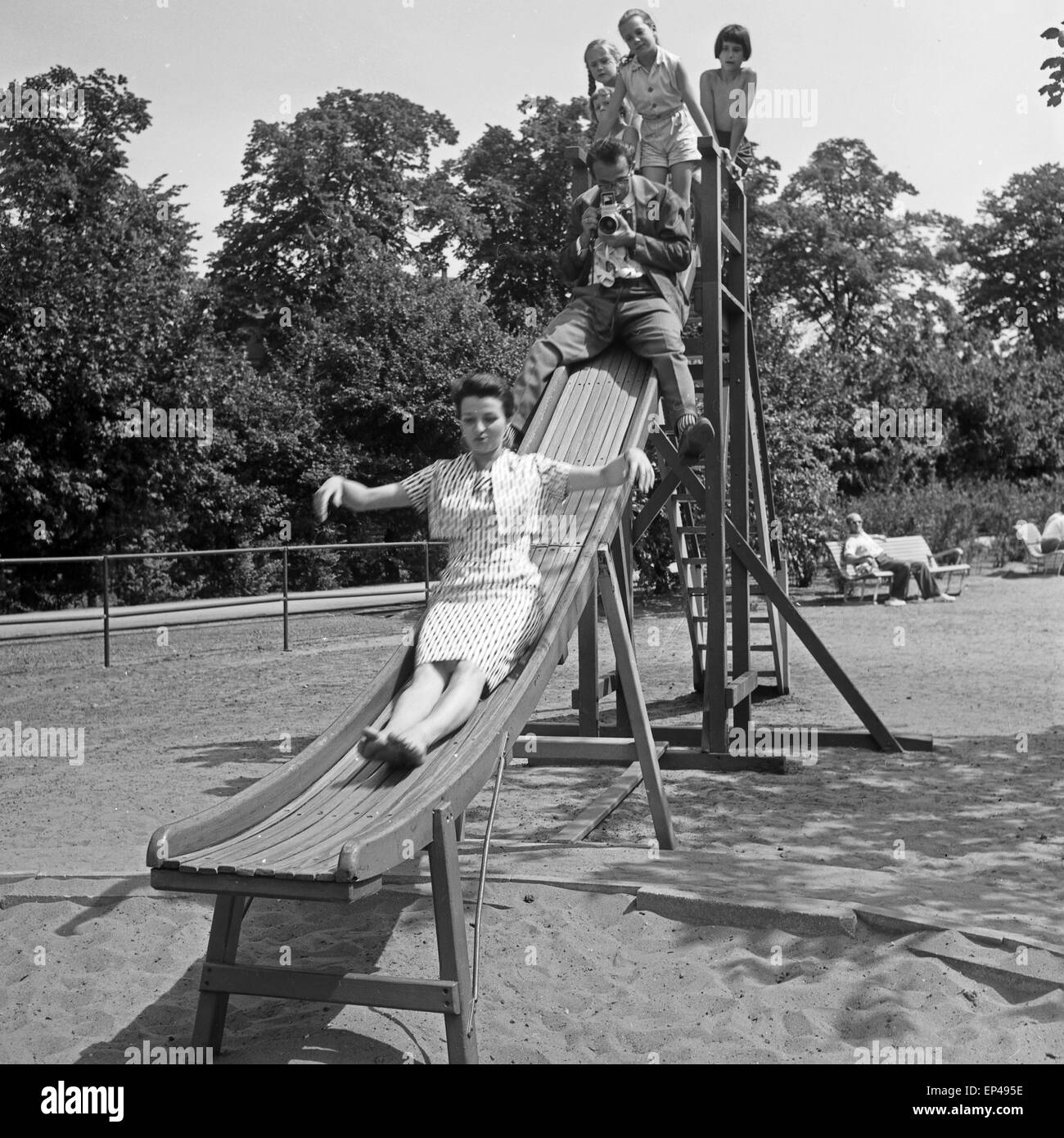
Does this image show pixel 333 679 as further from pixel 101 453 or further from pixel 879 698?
pixel 101 453

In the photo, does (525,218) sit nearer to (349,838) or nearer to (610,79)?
(610,79)

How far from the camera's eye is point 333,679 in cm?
1171

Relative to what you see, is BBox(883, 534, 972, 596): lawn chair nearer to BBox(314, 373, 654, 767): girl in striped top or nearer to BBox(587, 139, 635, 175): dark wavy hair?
BBox(587, 139, 635, 175): dark wavy hair

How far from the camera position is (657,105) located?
730 cm

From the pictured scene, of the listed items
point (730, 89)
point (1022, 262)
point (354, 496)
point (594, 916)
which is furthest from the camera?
point (1022, 262)

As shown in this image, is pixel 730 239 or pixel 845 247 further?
pixel 845 247

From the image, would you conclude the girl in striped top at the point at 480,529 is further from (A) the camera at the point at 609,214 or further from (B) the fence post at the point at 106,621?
(B) the fence post at the point at 106,621

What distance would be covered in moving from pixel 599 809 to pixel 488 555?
2.07 m

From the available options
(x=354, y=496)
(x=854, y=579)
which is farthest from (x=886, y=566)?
(x=354, y=496)

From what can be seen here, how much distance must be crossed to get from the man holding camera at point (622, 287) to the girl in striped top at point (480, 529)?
160cm

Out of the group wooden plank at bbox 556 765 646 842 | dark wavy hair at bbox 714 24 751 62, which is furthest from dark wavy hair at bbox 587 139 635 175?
wooden plank at bbox 556 765 646 842

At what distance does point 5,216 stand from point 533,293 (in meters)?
11.4

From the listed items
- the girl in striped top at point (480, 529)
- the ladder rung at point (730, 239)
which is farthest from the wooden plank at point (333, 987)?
the ladder rung at point (730, 239)

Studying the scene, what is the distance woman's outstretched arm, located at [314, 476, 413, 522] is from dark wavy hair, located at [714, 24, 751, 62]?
4.44 m
